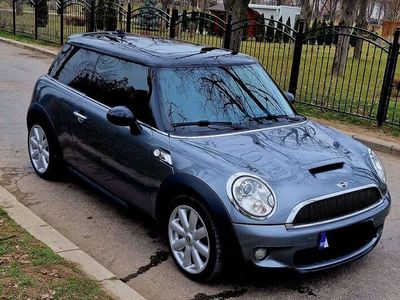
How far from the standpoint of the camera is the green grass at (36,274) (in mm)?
3275

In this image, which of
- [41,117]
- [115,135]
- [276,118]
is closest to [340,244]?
[276,118]

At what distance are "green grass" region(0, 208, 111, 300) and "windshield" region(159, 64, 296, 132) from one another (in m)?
1.41

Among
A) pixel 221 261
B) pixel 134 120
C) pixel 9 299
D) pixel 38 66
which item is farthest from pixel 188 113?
pixel 38 66

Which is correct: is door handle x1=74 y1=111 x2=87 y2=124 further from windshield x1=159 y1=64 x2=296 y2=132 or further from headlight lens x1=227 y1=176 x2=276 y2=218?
headlight lens x1=227 y1=176 x2=276 y2=218

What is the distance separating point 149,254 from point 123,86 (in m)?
1.52

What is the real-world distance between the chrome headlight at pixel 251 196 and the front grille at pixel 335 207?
8.3 inches

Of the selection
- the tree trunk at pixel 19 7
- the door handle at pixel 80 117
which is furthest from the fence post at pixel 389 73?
the tree trunk at pixel 19 7

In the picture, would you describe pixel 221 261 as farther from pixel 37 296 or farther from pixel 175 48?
pixel 175 48

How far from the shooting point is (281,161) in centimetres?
383

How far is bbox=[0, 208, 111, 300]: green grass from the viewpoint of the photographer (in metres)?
3.28

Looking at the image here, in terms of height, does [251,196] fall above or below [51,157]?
above

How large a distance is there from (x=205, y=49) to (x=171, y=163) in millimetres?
1634

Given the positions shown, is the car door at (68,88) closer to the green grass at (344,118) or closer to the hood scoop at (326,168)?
the hood scoop at (326,168)

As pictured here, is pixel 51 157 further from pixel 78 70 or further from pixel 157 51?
pixel 157 51
